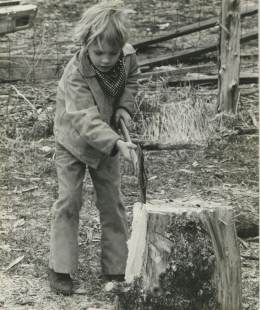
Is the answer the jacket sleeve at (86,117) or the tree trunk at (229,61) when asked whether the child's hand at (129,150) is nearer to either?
the jacket sleeve at (86,117)

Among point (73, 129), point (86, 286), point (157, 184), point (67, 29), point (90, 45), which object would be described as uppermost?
point (67, 29)

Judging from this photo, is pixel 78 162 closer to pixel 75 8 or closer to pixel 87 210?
pixel 87 210

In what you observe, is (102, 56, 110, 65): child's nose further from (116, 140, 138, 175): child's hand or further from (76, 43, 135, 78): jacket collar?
(116, 140, 138, 175): child's hand

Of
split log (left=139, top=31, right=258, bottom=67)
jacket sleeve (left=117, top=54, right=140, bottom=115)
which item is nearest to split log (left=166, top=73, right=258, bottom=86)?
split log (left=139, top=31, right=258, bottom=67)

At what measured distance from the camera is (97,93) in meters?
4.27

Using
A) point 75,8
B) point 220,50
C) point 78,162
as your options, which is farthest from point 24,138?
point 75,8

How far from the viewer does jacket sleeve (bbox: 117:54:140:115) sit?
4.41 metres

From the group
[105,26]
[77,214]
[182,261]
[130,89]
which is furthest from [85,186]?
[182,261]

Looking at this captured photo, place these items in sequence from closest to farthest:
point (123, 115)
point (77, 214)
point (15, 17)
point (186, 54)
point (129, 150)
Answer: point (129, 150) < point (123, 115) < point (77, 214) < point (15, 17) < point (186, 54)

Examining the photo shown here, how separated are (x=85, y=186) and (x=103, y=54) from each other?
2.12m

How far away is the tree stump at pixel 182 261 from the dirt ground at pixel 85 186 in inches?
17.3

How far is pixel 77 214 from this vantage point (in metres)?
4.48

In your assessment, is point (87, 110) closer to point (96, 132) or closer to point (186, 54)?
point (96, 132)

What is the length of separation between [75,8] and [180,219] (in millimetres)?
7134
